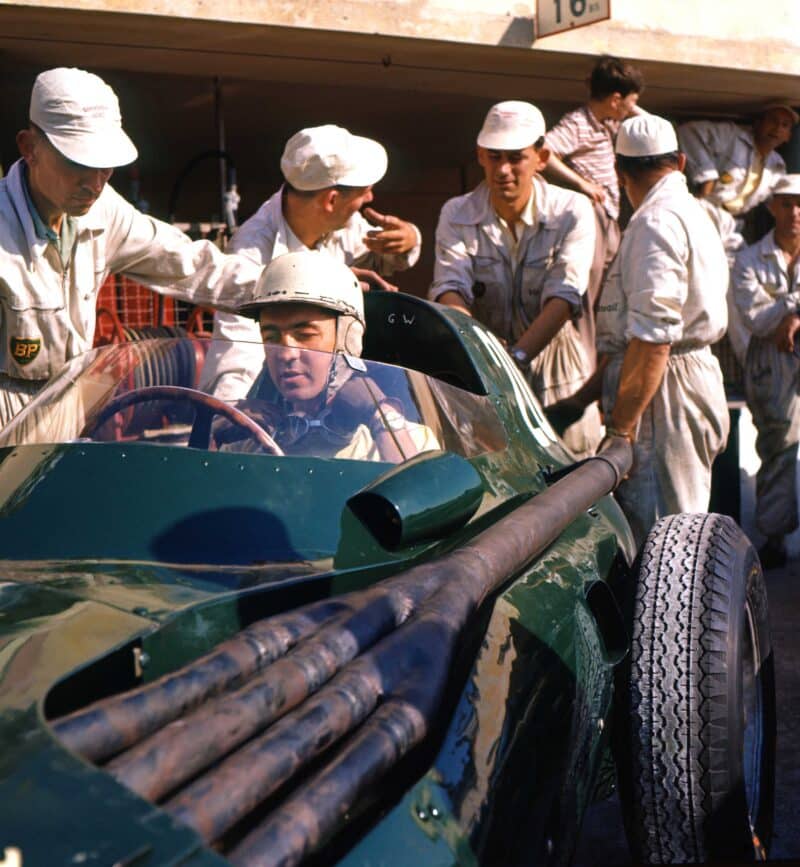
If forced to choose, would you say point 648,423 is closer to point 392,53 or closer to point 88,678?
point 392,53

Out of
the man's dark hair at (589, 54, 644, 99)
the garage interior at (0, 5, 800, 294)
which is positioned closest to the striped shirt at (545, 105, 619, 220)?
the man's dark hair at (589, 54, 644, 99)

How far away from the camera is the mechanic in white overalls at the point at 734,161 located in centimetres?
787

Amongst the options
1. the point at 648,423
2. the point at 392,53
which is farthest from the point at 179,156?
the point at 648,423

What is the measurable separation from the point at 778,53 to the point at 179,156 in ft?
12.4

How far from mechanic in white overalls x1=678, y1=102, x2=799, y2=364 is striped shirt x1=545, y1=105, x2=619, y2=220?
1745mm

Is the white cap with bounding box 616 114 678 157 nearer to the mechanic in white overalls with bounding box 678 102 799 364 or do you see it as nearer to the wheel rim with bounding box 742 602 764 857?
the wheel rim with bounding box 742 602 764 857

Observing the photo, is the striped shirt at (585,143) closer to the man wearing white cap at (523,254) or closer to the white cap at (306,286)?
the man wearing white cap at (523,254)

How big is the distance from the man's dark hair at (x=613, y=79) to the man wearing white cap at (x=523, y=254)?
832 mm

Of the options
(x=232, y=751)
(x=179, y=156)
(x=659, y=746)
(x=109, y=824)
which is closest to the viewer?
(x=109, y=824)

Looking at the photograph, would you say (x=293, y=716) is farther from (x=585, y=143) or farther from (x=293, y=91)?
(x=293, y=91)

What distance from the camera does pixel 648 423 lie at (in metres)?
4.82

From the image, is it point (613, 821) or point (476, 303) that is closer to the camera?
point (613, 821)

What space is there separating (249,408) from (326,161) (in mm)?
1682

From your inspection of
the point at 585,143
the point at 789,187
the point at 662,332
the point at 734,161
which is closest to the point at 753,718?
the point at 662,332
